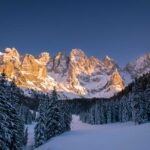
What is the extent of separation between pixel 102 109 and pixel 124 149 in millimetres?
97599

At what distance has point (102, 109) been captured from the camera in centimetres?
12788

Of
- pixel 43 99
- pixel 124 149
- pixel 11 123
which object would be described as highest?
pixel 43 99

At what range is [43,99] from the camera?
6044 centimetres

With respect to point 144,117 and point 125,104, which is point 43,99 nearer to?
point 144,117

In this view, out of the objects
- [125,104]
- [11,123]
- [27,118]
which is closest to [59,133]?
[11,123]

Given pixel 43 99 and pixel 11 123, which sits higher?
pixel 43 99

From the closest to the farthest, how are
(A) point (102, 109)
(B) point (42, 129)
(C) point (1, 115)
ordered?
(C) point (1, 115)
(B) point (42, 129)
(A) point (102, 109)

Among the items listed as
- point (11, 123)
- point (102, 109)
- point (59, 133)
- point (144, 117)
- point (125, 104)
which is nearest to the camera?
point (11, 123)

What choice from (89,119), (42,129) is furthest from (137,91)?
(89,119)

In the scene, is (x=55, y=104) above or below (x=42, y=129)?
above

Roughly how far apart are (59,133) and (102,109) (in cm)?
7058

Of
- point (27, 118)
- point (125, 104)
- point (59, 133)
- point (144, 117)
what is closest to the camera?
point (59, 133)

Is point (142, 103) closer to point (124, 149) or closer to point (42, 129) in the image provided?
point (42, 129)

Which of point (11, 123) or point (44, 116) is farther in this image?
point (44, 116)
